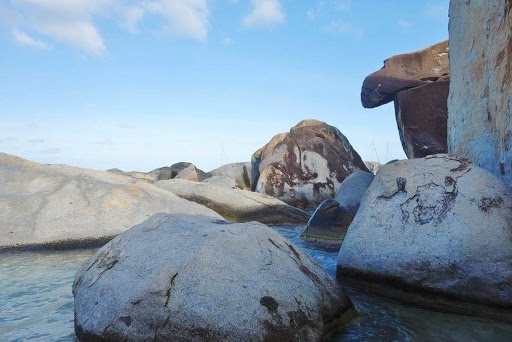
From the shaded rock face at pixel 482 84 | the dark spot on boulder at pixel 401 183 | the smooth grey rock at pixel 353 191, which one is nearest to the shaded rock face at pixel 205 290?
the dark spot on boulder at pixel 401 183

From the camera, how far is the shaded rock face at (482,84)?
536 centimetres

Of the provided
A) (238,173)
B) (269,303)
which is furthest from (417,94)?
(238,173)

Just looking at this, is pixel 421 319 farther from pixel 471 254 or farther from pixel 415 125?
pixel 415 125

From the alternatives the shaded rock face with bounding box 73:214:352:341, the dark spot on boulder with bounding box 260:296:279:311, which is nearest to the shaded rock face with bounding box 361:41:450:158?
the shaded rock face with bounding box 73:214:352:341

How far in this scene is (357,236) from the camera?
187 inches

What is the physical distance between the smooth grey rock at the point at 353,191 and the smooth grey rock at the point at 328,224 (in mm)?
270

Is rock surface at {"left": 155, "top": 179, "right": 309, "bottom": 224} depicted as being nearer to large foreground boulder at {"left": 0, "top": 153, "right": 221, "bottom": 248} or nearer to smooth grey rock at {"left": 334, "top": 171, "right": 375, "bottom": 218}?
smooth grey rock at {"left": 334, "top": 171, "right": 375, "bottom": 218}

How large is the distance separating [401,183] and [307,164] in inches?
475

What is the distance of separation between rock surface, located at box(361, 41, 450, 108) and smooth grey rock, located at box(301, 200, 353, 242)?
6.13 metres

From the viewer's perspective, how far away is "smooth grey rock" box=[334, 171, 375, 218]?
8820 millimetres

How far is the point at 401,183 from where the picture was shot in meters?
4.78

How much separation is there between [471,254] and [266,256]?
184cm

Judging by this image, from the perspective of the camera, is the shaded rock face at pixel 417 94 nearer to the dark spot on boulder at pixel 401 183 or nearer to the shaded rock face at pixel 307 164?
the shaded rock face at pixel 307 164

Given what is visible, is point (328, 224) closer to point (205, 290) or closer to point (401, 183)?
point (401, 183)
